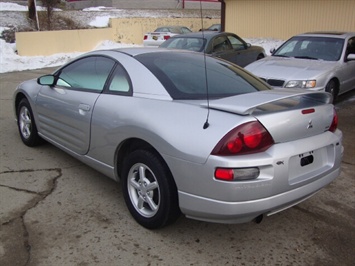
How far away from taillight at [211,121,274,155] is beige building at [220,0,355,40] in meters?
14.7

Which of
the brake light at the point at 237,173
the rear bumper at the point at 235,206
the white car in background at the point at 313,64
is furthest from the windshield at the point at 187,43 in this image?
the brake light at the point at 237,173

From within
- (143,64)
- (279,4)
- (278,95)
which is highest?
(279,4)

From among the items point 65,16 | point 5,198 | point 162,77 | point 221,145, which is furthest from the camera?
point 65,16

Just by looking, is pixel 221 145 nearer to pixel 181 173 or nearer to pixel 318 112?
pixel 181 173

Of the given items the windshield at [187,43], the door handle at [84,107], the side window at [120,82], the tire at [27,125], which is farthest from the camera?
the windshield at [187,43]

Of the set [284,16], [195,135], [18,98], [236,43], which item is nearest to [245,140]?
[195,135]

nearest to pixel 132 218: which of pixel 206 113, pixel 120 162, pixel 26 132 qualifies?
pixel 120 162

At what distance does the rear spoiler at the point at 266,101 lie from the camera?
2.74m

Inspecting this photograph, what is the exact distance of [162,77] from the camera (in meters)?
3.33

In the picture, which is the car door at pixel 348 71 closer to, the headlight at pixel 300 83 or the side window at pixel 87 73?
the headlight at pixel 300 83

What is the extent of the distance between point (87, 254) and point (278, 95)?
1959 mm

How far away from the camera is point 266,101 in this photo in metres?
2.88

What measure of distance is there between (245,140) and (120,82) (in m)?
1.49

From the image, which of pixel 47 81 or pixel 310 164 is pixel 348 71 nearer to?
pixel 310 164
